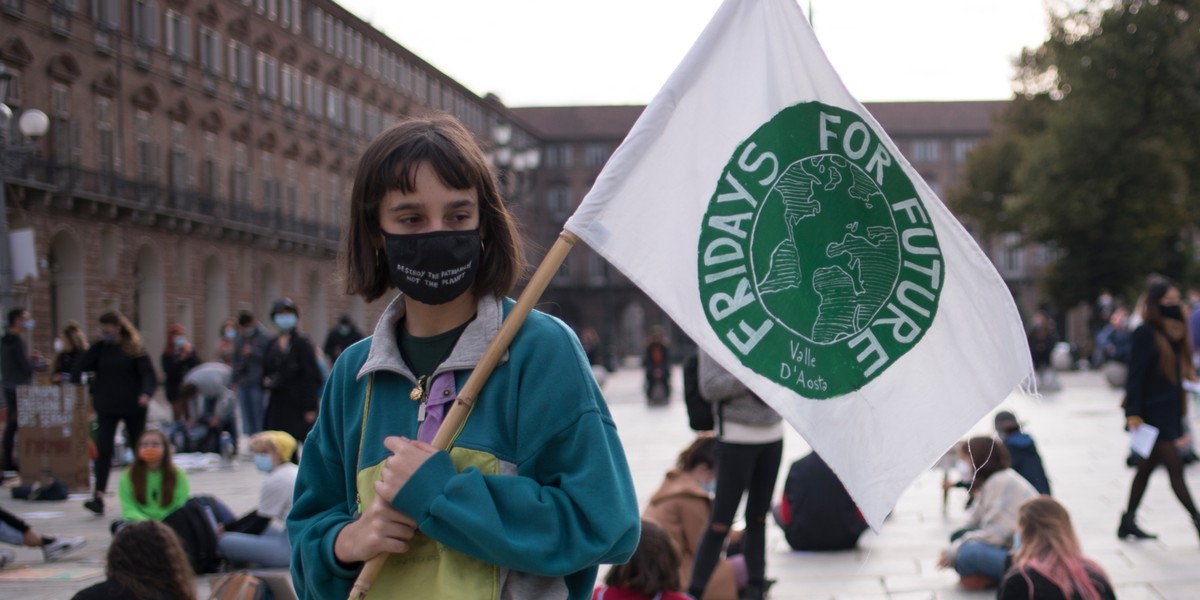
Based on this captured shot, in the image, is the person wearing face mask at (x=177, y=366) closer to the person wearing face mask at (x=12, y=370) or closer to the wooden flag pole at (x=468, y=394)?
the person wearing face mask at (x=12, y=370)

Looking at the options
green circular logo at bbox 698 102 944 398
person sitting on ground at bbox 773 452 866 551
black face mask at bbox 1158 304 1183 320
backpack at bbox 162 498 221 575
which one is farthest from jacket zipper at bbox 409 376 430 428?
black face mask at bbox 1158 304 1183 320

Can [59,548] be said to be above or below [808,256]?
below

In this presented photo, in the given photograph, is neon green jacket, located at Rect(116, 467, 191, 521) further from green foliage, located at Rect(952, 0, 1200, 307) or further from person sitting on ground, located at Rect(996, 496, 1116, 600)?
green foliage, located at Rect(952, 0, 1200, 307)

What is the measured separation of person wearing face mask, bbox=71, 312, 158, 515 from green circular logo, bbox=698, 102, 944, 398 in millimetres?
10061

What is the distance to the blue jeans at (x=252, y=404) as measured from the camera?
16547mm

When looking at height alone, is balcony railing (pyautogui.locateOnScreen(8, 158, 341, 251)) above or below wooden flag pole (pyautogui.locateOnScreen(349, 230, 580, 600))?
above

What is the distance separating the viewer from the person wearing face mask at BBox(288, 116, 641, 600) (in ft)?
7.09

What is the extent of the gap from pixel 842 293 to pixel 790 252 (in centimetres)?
15

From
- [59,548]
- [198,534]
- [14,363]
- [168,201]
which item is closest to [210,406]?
[14,363]

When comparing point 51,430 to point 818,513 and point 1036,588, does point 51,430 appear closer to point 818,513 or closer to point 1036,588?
point 818,513

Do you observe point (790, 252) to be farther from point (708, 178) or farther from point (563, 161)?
point (563, 161)

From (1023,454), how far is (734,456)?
3161mm

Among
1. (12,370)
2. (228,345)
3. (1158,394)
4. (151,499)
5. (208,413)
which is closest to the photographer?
(1158,394)

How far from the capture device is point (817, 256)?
116 inches
